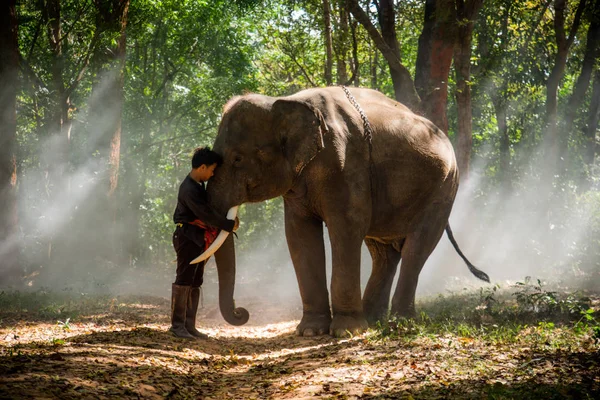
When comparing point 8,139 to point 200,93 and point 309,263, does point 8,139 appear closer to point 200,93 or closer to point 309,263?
point 309,263

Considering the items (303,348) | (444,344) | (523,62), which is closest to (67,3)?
(523,62)

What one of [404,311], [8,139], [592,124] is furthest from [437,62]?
[592,124]

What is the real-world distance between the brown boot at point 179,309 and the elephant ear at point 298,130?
1.88 m

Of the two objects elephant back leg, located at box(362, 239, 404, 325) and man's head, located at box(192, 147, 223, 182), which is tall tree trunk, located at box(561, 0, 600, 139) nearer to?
elephant back leg, located at box(362, 239, 404, 325)

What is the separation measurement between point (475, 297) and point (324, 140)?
5694 mm

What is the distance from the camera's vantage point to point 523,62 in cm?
2327

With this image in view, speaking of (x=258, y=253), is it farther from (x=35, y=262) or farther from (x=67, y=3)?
(x=67, y=3)

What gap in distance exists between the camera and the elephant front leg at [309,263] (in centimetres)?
876

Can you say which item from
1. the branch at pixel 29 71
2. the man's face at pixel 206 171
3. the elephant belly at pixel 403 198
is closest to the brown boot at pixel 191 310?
the man's face at pixel 206 171

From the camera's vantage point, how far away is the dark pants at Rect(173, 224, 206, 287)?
24.6 feet

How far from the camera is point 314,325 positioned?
8609mm

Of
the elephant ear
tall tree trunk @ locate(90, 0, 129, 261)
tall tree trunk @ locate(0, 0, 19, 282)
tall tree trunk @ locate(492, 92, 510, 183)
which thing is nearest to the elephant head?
the elephant ear

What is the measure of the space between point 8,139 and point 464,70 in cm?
986

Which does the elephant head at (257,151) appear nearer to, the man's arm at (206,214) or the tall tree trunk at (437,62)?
the man's arm at (206,214)
